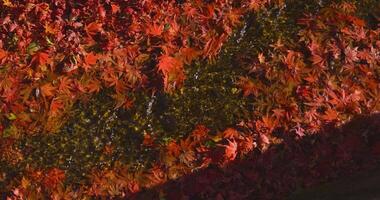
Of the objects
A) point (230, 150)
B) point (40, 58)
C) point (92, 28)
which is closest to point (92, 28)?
point (92, 28)

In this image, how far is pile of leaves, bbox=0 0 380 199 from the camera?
14.0ft

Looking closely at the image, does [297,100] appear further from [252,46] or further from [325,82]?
[252,46]

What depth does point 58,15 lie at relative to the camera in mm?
4719

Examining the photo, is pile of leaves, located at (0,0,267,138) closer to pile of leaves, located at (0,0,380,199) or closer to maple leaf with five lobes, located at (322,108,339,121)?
pile of leaves, located at (0,0,380,199)

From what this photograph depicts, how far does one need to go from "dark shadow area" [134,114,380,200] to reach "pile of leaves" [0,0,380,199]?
2cm

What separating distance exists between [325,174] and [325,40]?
1483 millimetres

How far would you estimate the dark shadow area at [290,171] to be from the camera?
163 inches

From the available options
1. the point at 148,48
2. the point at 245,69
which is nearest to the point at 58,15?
the point at 148,48

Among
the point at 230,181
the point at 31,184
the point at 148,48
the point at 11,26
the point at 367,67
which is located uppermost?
the point at 367,67

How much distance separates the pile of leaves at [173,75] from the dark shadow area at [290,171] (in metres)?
0.02

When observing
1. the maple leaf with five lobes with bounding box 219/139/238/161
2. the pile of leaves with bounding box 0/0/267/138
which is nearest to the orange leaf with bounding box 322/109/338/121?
the maple leaf with five lobes with bounding box 219/139/238/161

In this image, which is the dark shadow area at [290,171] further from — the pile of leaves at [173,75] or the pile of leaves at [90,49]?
the pile of leaves at [90,49]

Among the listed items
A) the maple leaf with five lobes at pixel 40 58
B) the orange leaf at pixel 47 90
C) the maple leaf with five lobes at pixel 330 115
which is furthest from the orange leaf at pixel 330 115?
the maple leaf with five lobes at pixel 40 58

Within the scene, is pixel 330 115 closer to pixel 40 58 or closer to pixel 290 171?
pixel 290 171
